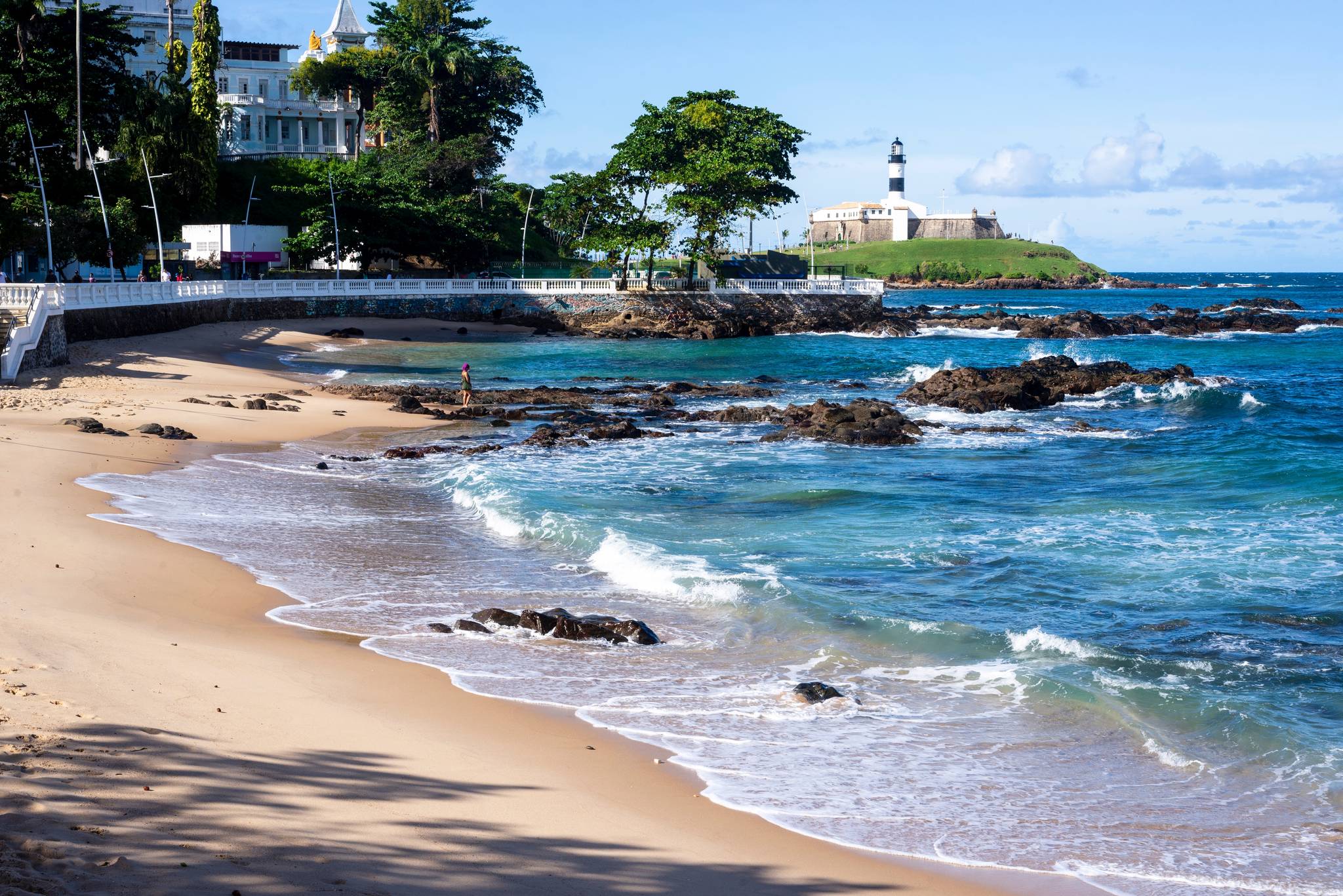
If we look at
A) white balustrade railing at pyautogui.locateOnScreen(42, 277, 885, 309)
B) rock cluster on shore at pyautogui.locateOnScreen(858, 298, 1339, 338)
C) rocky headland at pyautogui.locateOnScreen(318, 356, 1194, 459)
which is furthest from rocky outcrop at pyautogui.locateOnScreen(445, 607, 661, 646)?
rock cluster on shore at pyautogui.locateOnScreen(858, 298, 1339, 338)

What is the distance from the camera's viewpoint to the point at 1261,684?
1125 cm

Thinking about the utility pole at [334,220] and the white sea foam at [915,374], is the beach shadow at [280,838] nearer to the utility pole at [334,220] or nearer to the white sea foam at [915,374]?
the white sea foam at [915,374]

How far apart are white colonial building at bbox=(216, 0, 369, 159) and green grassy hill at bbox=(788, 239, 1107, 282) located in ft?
307

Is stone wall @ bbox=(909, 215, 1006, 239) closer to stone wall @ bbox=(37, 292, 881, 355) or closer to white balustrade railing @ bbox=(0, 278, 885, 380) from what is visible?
white balustrade railing @ bbox=(0, 278, 885, 380)

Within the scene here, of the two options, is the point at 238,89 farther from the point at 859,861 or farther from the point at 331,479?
the point at 859,861

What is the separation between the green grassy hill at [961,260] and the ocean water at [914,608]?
14917cm

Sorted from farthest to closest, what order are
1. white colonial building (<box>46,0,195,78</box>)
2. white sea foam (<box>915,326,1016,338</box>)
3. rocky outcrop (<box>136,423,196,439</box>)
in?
white colonial building (<box>46,0,195,78</box>)
white sea foam (<box>915,326,1016,338</box>)
rocky outcrop (<box>136,423,196,439</box>)

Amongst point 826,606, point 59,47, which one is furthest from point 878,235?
point 826,606

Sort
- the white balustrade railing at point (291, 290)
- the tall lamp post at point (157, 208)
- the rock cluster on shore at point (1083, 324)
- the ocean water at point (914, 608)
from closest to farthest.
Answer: the ocean water at point (914, 608)
the white balustrade railing at point (291, 290)
the tall lamp post at point (157, 208)
the rock cluster on shore at point (1083, 324)

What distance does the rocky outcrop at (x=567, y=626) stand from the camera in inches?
484

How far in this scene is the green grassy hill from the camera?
17400 centimetres

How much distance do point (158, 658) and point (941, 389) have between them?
3026 centimetres

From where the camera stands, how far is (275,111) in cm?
8738

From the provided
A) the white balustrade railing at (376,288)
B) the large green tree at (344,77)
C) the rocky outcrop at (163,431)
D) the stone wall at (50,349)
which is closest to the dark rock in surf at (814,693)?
the rocky outcrop at (163,431)
